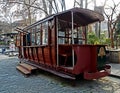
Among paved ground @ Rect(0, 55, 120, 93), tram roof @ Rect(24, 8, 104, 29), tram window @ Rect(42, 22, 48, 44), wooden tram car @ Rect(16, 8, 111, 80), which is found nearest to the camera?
paved ground @ Rect(0, 55, 120, 93)

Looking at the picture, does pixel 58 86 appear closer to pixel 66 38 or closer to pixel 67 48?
pixel 67 48

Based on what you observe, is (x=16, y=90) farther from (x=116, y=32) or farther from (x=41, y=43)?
(x=116, y=32)

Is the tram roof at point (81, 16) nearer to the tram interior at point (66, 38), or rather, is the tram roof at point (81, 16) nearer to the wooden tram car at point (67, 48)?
the wooden tram car at point (67, 48)

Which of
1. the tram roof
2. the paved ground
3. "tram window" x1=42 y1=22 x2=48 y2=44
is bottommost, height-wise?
the paved ground

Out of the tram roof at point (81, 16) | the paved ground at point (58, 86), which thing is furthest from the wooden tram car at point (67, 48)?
the paved ground at point (58, 86)

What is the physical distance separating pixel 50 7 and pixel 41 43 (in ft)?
42.2

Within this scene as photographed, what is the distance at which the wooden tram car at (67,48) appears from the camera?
789 centimetres

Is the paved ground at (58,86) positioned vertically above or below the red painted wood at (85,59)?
below

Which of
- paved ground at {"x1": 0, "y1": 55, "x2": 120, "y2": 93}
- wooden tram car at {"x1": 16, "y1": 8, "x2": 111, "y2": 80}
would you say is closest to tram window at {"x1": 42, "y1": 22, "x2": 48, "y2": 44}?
wooden tram car at {"x1": 16, "y1": 8, "x2": 111, "y2": 80}

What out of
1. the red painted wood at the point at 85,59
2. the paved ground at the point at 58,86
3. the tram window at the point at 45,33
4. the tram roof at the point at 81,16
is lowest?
the paved ground at the point at 58,86

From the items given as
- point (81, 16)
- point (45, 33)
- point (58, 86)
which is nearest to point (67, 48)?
point (45, 33)

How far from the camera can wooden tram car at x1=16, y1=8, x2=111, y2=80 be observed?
25.9 feet

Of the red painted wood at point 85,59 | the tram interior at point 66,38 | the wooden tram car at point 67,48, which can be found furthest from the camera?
the tram interior at point 66,38

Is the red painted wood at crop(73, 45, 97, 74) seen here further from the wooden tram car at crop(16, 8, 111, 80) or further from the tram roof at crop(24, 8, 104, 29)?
the tram roof at crop(24, 8, 104, 29)
